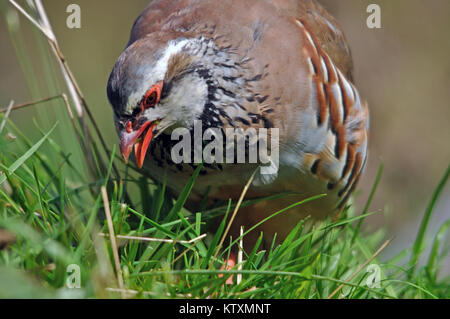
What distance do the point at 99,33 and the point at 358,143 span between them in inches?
234

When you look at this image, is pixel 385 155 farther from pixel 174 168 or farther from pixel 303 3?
pixel 174 168

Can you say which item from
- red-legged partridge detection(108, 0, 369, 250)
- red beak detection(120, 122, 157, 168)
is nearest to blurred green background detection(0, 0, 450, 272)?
red-legged partridge detection(108, 0, 369, 250)

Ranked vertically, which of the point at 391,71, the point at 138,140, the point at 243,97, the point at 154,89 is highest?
the point at 154,89

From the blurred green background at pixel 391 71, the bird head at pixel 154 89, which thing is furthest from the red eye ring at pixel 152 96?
the blurred green background at pixel 391 71

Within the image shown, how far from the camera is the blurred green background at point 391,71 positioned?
7941 mm

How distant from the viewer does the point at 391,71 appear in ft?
26.8

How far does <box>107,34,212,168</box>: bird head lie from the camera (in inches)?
104

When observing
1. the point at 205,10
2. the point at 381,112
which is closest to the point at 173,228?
the point at 205,10

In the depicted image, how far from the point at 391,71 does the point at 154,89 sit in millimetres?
6107

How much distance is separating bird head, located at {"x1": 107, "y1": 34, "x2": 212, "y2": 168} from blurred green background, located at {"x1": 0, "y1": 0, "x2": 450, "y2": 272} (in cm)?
501

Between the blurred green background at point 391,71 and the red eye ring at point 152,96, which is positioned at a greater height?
the red eye ring at point 152,96

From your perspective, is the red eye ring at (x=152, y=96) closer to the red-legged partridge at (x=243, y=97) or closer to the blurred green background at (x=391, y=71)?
the red-legged partridge at (x=243, y=97)

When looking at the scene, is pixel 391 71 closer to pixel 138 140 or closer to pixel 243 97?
pixel 243 97

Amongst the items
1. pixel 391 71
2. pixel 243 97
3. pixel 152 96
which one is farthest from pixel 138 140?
pixel 391 71
